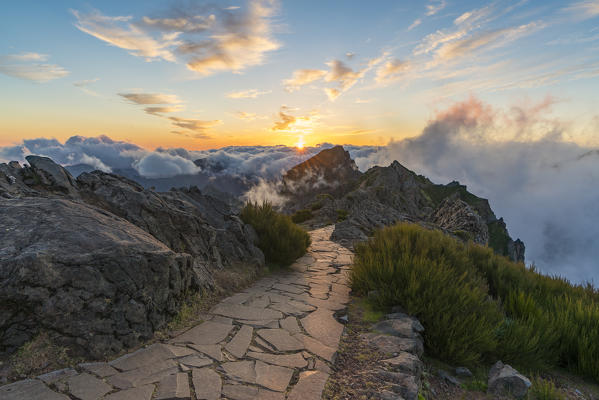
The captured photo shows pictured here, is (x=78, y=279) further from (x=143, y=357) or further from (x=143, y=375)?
(x=143, y=375)

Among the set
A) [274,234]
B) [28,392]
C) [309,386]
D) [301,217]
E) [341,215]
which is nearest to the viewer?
[28,392]

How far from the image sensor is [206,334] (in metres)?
3.95

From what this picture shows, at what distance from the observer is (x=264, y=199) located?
916 centimetres

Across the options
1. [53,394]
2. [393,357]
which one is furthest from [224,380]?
[393,357]

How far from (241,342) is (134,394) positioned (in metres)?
1.38

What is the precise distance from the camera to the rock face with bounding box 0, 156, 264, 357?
3.03 meters

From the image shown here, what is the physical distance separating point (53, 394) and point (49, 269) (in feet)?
3.90

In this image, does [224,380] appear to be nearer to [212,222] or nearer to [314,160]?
[212,222]

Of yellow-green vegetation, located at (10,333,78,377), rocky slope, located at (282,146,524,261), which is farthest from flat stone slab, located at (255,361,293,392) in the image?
rocky slope, located at (282,146,524,261)

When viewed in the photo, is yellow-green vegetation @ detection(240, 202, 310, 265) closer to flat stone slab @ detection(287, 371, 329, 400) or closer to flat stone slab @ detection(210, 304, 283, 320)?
flat stone slab @ detection(210, 304, 283, 320)

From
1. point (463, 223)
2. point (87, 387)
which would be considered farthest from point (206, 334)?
point (463, 223)

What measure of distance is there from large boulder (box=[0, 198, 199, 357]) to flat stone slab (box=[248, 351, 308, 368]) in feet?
4.35

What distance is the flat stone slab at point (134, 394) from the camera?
8.51 feet

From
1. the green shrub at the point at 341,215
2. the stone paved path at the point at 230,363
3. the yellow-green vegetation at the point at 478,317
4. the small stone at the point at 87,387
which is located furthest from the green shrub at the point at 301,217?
the small stone at the point at 87,387
